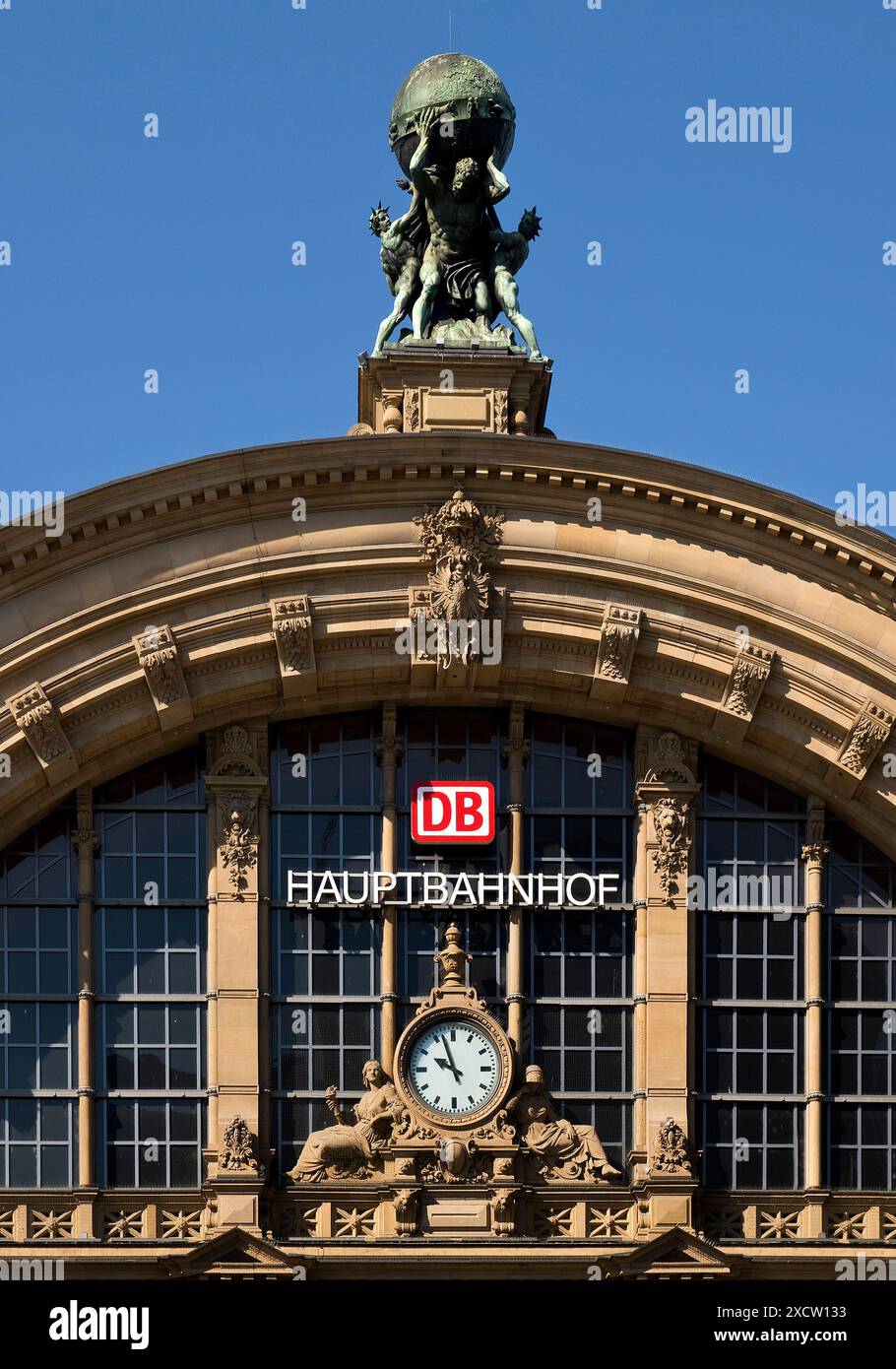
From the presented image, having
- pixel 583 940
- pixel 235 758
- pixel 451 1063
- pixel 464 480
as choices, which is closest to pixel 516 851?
pixel 583 940

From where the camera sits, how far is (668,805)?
46.2m

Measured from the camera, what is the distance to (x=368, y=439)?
46.1 meters

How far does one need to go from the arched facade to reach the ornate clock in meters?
0.39

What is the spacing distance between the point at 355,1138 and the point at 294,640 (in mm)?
6095

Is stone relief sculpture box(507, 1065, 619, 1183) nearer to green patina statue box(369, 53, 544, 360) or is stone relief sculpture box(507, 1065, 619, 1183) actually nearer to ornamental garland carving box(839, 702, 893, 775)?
ornamental garland carving box(839, 702, 893, 775)

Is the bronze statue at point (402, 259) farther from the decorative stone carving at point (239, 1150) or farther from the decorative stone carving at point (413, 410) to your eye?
the decorative stone carving at point (239, 1150)

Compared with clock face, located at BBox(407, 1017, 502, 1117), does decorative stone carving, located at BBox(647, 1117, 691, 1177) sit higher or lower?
lower

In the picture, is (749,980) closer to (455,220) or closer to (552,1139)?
(552,1139)

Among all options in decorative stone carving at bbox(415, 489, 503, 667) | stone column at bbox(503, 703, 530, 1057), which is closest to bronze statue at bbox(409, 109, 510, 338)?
decorative stone carving at bbox(415, 489, 503, 667)

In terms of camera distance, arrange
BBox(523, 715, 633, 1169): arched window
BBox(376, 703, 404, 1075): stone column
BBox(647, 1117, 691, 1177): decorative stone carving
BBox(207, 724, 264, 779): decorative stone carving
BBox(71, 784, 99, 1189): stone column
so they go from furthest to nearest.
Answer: BBox(207, 724, 264, 779): decorative stone carving, BBox(523, 715, 633, 1169): arched window, BBox(376, 703, 404, 1075): stone column, BBox(71, 784, 99, 1189): stone column, BBox(647, 1117, 691, 1177): decorative stone carving

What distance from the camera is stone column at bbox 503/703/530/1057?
45.5 meters
